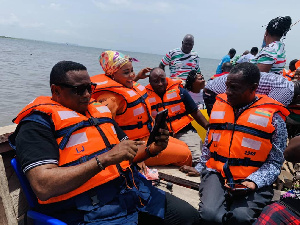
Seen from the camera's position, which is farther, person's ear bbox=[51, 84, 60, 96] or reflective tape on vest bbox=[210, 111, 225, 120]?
reflective tape on vest bbox=[210, 111, 225, 120]

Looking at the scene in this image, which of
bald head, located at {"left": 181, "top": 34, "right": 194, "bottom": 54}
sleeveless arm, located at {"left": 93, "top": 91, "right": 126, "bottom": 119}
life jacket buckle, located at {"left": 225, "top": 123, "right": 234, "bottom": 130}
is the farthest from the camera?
bald head, located at {"left": 181, "top": 34, "right": 194, "bottom": 54}

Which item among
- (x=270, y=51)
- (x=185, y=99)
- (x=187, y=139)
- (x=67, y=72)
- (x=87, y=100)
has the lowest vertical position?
(x=187, y=139)

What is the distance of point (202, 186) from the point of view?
8.69 feet

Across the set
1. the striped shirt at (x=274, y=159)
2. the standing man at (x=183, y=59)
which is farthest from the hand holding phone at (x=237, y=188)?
→ the standing man at (x=183, y=59)

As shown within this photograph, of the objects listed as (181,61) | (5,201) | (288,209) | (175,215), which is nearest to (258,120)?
(288,209)

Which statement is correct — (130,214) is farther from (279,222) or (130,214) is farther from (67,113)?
(279,222)

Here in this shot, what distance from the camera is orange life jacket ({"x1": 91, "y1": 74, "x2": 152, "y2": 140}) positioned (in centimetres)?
326

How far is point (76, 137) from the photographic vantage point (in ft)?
6.43

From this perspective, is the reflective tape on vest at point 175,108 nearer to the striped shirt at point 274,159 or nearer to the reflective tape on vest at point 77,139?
the striped shirt at point 274,159

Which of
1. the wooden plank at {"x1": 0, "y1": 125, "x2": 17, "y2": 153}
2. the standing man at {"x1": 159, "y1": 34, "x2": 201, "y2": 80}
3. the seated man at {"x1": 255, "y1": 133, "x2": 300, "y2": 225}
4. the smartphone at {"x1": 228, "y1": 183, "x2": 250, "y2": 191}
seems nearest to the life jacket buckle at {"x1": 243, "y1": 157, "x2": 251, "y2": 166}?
the smartphone at {"x1": 228, "y1": 183, "x2": 250, "y2": 191}

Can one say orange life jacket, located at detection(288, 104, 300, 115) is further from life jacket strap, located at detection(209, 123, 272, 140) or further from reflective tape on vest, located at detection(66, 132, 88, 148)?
reflective tape on vest, located at detection(66, 132, 88, 148)

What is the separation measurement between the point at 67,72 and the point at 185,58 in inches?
179

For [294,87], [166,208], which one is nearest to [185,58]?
[294,87]

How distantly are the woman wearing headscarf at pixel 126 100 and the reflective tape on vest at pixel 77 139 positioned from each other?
45.9 inches
